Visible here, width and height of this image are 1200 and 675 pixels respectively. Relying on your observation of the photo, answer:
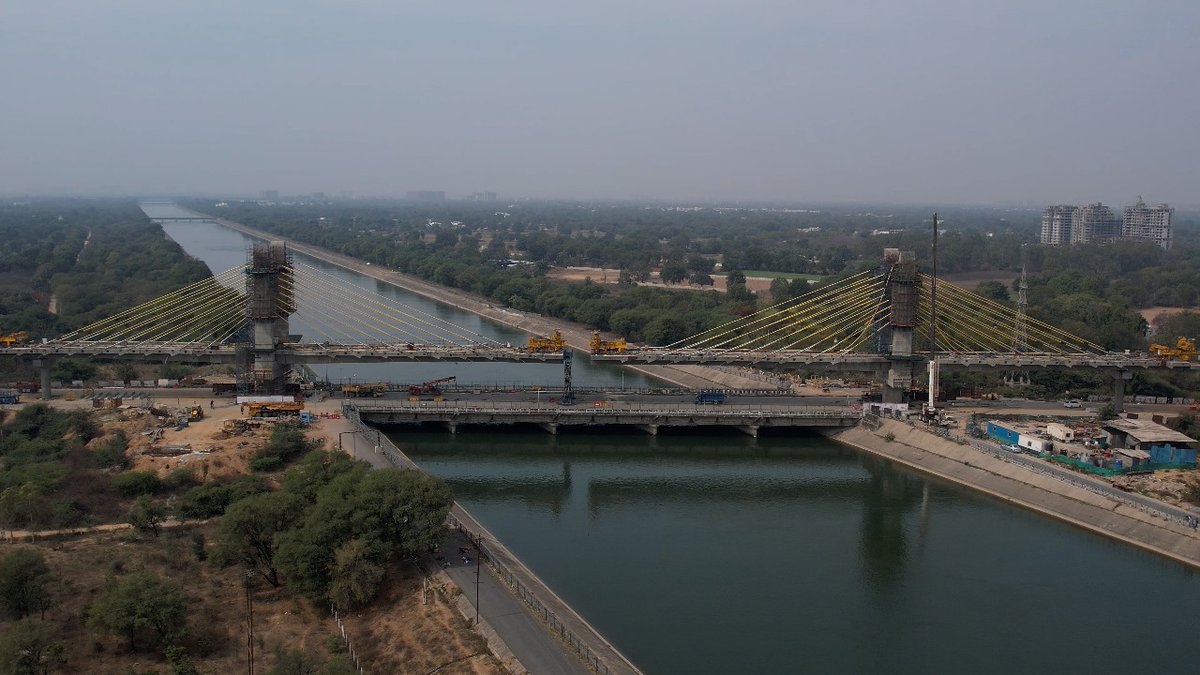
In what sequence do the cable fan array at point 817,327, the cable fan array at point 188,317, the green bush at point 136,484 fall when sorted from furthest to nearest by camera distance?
the cable fan array at point 188,317 < the cable fan array at point 817,327 < the green bush at point 136,484

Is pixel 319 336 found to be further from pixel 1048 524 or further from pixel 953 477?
pixel 1048 524

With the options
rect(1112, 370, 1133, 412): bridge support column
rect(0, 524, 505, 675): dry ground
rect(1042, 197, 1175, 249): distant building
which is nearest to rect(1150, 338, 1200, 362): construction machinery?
rect(1112, 370, 1133, 412): bridge support column

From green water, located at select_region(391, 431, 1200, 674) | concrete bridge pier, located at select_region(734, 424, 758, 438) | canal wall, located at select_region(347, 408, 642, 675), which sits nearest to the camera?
canal wall, located at select_region(347, 408, 642, 675)

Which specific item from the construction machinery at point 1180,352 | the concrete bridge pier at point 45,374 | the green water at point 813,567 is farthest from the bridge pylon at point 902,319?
the concrete bridge pier at point 45,374

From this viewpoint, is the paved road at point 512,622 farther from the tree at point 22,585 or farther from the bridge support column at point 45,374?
the bridge support column at point 45,374

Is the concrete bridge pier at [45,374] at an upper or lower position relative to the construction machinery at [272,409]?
upper

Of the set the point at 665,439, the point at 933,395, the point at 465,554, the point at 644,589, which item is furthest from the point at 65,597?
the point at 933,395

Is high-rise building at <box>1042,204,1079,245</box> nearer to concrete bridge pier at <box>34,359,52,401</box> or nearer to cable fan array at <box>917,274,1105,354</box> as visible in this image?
cable fan array at <box>917,274,1105,354</box>
